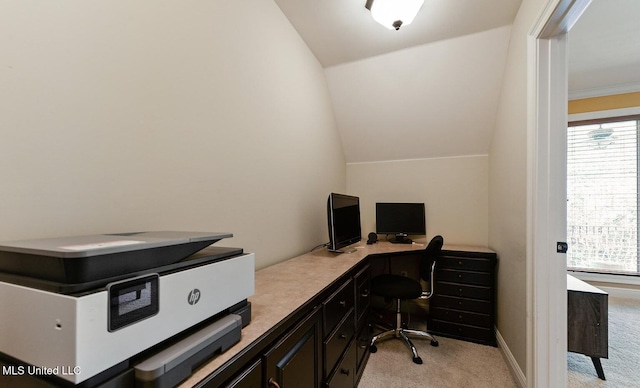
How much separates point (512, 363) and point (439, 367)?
526 mm

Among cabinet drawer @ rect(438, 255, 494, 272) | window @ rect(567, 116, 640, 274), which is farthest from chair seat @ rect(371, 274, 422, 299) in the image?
window @ rect(567, 116, 640, 274)

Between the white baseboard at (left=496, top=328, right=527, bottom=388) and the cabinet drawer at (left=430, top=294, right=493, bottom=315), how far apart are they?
22cm

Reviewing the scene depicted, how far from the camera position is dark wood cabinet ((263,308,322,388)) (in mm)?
850

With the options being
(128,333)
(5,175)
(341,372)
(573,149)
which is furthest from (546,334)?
(573,149)

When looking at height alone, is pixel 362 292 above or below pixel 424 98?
below

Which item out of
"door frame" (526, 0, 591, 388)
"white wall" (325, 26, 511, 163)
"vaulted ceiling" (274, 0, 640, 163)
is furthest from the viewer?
"white wall" (325, 26, 511, 163)

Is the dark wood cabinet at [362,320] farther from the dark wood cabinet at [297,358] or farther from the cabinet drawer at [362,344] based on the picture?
the dark wood cabinet at [297,358]

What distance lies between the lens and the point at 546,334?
4.99ft

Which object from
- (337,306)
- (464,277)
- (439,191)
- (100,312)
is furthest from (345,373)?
(439,191)

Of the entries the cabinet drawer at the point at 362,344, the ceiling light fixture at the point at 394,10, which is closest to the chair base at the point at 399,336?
the cabinet drawer at the point at 362,344

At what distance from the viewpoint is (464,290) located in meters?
2.49

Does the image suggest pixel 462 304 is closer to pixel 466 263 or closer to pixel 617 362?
pixel 466 263

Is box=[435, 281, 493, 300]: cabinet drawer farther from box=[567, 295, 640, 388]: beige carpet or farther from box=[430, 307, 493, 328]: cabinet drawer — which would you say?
box=[567, 295, 640, 388]: beige carpet

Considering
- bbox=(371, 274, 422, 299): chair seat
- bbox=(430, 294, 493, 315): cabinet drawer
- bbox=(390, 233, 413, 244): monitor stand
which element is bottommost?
bbox=(430, 294, 493, 315): cabinet drawer
